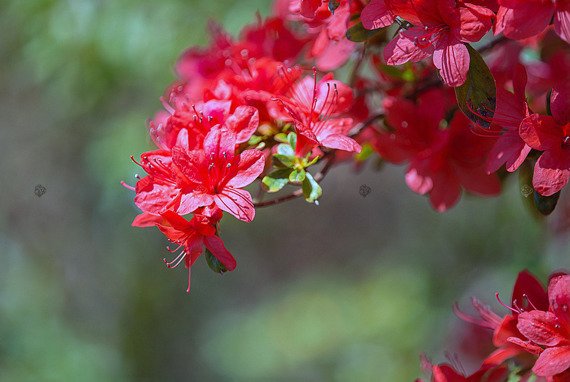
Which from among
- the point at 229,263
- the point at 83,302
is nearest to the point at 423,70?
the point at 229,263

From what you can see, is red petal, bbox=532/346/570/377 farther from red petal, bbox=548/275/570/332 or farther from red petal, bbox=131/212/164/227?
red petal, bbox=131/212/164/227

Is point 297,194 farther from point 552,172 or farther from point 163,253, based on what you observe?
point 163,253

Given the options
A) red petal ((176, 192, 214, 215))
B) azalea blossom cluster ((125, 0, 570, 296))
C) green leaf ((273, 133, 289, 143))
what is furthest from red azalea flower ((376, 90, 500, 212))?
red petal ((176, 192, 214, 215))

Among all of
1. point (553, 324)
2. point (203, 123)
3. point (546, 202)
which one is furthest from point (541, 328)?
point (203, 123)

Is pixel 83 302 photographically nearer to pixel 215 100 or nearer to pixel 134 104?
pixel 134 104

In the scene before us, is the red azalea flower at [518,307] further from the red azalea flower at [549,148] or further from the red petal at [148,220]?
the red petal at [148,220]

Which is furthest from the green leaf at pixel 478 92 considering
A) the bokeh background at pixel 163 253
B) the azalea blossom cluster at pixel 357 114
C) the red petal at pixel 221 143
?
the bokeh background at pixel 163 253
